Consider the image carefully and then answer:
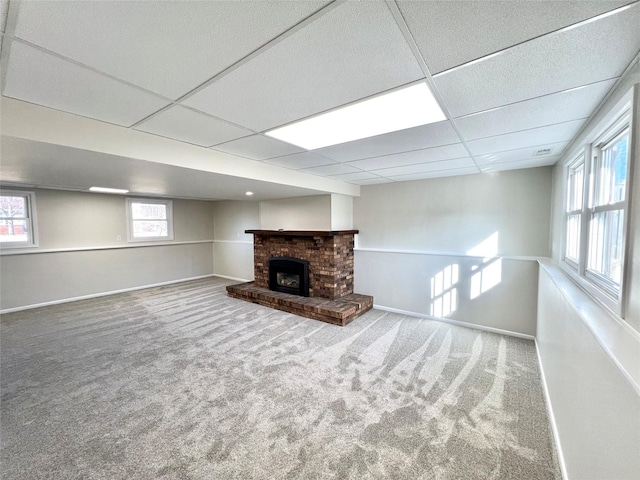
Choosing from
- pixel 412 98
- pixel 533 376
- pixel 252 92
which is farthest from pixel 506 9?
pixel 533 376

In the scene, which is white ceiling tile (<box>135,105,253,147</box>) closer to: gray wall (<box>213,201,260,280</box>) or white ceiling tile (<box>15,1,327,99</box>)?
white ceiling tile (<box>15,1,327,99</box>)

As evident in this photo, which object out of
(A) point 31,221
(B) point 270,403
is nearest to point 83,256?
(A) point 31,221

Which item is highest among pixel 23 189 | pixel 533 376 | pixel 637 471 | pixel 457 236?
pixel 23 189

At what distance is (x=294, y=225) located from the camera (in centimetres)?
512

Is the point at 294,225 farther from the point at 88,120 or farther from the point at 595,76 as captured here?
the point at 595,76

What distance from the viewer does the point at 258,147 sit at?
242 centimetres

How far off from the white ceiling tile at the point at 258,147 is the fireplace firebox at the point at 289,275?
261cm

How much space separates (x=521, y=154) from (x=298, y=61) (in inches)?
109

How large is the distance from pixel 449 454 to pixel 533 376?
157 cm

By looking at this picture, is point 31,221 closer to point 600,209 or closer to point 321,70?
point 321,70

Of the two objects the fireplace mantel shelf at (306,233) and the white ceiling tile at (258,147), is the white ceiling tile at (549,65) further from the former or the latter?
the fireplace mantel shelf at (306,233)

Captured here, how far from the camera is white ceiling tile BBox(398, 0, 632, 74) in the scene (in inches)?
33.1

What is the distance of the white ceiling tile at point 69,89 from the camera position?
1.13 metres

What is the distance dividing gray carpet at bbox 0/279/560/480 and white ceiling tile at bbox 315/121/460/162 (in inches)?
90.1
